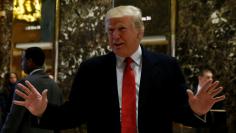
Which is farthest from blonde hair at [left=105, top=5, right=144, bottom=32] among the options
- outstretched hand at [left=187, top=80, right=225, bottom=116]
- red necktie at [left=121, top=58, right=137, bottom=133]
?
outstretched hand at [left=187, top=80, right=225, bottom=116]

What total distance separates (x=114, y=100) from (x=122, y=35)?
41cm

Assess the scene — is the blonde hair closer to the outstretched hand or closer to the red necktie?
the red necktie

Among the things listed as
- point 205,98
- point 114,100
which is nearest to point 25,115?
point 114,100

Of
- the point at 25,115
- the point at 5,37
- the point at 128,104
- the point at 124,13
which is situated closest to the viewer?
the point at 128,104

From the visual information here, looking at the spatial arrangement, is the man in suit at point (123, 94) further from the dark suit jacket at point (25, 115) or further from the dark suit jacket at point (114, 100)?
the dark suit jacket at point (25, 115)

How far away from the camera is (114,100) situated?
2.76m

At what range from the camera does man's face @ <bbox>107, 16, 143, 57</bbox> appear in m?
2.81

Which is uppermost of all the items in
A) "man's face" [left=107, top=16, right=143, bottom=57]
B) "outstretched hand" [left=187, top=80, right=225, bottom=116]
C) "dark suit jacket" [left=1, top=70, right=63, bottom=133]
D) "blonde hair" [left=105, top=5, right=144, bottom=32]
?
"blonde hair" [left=105, top=5, right=144, bottom=32]

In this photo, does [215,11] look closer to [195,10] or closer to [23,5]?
[195,10]

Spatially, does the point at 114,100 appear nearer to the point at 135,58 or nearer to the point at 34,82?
the point at 135,58

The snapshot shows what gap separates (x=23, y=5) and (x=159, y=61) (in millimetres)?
6524

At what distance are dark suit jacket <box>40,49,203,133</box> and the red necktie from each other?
0.12 ft

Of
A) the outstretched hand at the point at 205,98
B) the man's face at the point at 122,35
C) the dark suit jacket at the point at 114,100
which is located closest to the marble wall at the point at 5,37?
the dark suit jacket at the point at 114,100

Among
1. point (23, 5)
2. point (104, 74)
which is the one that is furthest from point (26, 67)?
point (23, 5)
